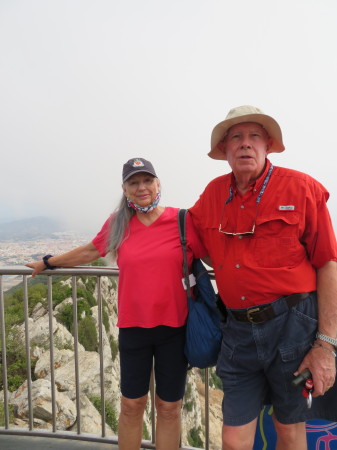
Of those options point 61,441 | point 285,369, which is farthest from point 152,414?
point 285,369

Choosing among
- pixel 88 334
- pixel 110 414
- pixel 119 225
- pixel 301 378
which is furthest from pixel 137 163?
pixel 88 334

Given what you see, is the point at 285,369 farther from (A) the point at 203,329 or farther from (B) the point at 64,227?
(B) the point at 64,227

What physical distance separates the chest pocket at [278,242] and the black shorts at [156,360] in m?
0.75

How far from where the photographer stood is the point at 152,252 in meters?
2.02

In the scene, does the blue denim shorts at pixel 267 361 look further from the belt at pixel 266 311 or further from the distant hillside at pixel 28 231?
the distant hillside at pixel 28 231

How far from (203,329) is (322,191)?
38.7 inches

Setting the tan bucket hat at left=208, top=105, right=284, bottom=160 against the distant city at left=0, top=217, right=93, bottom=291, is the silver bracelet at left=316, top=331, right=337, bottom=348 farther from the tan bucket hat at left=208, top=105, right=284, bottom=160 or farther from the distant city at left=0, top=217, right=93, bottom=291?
the distant city at left=0, top=217, right=93, bottom=291

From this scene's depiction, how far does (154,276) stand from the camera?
6.57 ft

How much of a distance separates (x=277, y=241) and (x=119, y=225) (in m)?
1.01

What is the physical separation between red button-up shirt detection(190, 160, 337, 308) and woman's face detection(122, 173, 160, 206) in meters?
0.62

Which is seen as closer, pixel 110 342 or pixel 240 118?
pixel 240 118

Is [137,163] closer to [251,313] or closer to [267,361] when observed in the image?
[251,313]

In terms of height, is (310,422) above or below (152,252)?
below

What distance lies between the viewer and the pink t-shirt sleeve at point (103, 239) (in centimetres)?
223
